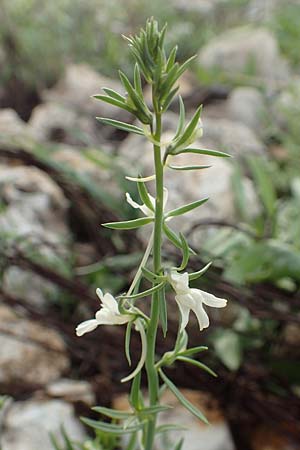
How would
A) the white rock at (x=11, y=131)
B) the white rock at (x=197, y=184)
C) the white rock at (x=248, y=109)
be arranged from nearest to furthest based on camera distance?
1. the white rock at (x=197, y=184)
2. the white rock at (x=11, y=131)
3. the white rock at (x=248, y=109)

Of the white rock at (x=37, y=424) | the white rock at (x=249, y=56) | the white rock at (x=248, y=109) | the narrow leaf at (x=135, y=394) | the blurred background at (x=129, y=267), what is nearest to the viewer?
the narrow leaf at (x=135, y=394)

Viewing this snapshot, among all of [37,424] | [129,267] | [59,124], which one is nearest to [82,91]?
[59,124]

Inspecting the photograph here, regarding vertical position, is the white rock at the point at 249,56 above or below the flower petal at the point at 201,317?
above

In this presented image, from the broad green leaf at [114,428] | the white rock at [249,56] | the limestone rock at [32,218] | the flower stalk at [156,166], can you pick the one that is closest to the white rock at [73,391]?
the limestone rock at [32,218]

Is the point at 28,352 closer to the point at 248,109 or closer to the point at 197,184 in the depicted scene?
the point at 197,184

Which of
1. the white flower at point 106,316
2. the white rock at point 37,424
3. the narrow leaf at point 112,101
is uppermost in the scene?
the narrow leaf at point 112,101

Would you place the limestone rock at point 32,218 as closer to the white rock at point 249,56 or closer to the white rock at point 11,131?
the white rock at point 11,131

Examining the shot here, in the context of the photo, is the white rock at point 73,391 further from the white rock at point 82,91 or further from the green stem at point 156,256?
the white rock at point 82,91

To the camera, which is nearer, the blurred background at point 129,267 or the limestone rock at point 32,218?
the blurred background at point 129,267
